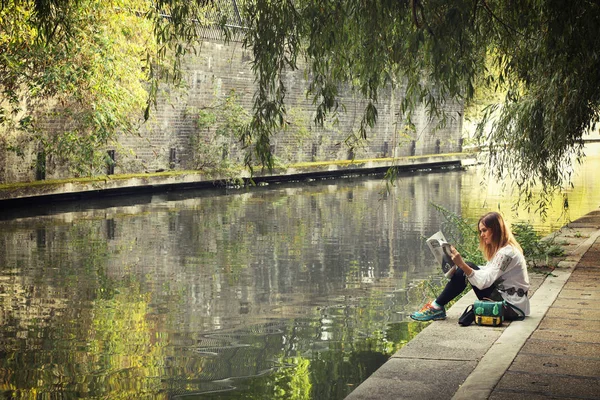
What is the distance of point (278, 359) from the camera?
6.82 metres

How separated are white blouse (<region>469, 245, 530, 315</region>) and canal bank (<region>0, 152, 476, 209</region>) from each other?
18.3 feet

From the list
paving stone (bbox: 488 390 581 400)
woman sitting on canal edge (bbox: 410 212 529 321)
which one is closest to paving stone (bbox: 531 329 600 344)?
woman sitting on canal edge (bbox: 410 212 529 321)

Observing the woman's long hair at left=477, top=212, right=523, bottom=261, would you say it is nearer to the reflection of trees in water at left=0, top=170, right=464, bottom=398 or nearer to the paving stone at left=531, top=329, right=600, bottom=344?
the paving stone at left=531, top=329, right=600, bottom=344

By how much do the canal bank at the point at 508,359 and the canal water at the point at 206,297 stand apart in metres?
0.65

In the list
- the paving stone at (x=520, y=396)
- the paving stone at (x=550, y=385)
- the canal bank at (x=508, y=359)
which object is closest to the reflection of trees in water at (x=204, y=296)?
the canal bank at (x=508, y=359)

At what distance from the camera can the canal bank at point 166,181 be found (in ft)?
62.8

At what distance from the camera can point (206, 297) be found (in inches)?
364

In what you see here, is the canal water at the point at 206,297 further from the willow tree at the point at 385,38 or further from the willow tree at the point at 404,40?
the willow tree at the point at 404,40

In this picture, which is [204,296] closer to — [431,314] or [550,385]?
[431,314]

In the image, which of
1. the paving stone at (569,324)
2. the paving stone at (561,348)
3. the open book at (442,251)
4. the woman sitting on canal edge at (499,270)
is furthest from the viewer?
the open book at (442,251)

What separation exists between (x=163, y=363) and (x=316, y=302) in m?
2.71

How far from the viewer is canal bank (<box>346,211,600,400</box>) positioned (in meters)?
4.86

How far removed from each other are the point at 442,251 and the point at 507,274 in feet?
1.63

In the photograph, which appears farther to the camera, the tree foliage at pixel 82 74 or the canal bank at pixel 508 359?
the tree foliage at pixel 82 74
